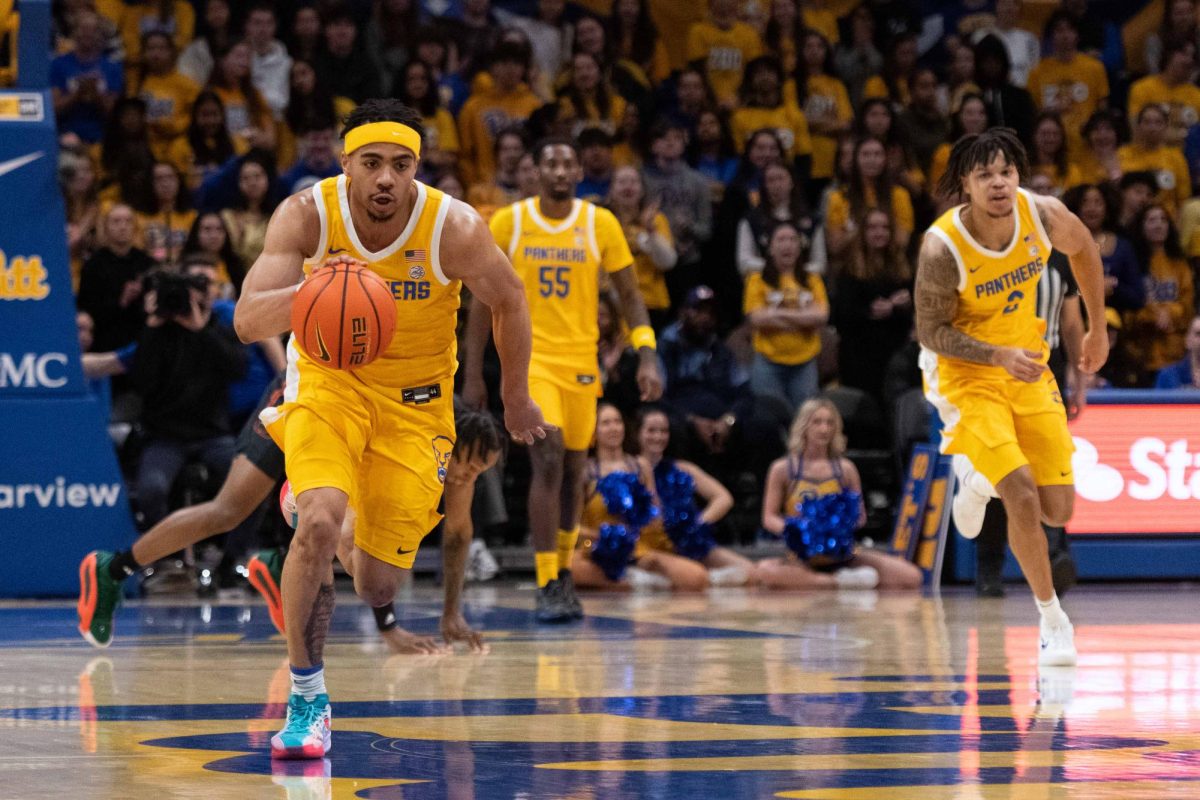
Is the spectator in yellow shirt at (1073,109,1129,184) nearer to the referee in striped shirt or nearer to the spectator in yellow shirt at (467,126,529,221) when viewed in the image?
the referee in striped shirt

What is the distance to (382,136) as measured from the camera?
231 inches

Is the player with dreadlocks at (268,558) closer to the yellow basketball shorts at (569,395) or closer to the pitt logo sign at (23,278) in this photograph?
the yellow basketball shorts at (569,395)

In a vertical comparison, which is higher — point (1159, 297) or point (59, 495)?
point (1159, 297)

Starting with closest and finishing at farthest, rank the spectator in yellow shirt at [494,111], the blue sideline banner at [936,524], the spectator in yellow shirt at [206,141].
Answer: the blue sideline banner at [936,524]
the spectator in yellow shirt at [206,141]
the spectator in yellow shirt at [494,111]

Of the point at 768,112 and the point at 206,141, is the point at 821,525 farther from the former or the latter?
the point at 206,141

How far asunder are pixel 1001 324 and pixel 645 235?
18.5 ft

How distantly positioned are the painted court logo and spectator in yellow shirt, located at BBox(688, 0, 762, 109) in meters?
6.85

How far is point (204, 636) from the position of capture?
938cm

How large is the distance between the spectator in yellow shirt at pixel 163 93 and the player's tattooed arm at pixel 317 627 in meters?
9.58

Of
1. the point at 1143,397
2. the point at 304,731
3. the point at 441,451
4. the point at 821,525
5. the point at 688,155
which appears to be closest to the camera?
the point at 304,731

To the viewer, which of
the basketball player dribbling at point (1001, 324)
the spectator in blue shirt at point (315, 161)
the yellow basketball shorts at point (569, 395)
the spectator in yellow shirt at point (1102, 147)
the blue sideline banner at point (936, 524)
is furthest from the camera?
the spectator in yellow shirt at point (1102, 147)

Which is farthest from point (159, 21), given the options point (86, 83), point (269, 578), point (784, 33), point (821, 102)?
point (269, 578)

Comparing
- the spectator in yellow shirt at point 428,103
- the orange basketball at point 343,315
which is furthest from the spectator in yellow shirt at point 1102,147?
the orange basketball at point 343,315

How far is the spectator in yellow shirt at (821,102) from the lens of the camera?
16016mm
